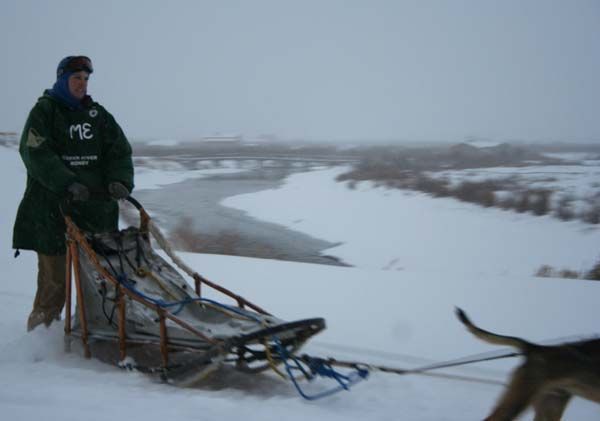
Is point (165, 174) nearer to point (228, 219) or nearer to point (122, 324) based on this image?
point (228, 219)

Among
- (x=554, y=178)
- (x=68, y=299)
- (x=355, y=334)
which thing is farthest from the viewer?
(x=554, y=178)

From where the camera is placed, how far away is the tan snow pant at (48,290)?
10.6 ft

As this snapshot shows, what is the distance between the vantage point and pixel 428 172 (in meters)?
16.6

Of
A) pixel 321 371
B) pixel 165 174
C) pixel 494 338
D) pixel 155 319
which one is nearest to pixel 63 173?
pixel 155 319

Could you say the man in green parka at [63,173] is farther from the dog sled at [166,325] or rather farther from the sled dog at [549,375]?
the sled dog at [549,375]

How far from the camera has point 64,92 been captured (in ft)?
10.3

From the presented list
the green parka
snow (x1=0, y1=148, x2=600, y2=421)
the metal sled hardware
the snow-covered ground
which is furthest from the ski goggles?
the snow-covered ground

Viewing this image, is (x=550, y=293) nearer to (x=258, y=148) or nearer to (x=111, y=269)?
(x=111, y=269)

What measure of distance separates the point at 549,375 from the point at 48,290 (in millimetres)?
2787

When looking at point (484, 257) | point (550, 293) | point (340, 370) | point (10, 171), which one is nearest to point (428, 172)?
point (484, 257)

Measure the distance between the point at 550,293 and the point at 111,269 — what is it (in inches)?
129

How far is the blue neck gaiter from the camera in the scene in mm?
3107

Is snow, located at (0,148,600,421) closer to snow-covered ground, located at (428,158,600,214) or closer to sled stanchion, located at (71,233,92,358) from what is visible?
sled stanchion, located at (71,233,92,358)

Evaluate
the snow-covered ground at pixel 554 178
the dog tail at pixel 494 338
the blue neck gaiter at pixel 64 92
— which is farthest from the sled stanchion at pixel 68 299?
the snow-covered ground at pixel 554 178
